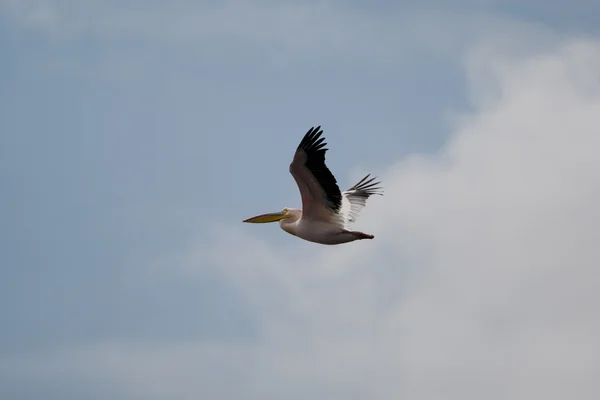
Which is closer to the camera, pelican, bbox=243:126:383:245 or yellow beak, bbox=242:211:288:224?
pelican, bbox=243:126:383:245

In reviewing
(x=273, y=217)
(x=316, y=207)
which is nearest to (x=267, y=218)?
(x=273, y=217)

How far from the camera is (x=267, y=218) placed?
21.9 metres

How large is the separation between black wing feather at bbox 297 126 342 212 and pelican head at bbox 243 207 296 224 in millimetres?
2434

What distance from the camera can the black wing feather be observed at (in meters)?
18.2

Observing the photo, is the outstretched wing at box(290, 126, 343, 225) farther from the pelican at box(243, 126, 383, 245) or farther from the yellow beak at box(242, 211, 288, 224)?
the yellow beak at box(242, 211, 288, 224)

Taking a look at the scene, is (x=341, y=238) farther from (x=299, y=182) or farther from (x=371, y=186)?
(x=371, y=186)

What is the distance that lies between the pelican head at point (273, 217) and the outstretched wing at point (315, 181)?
1338 millimetres

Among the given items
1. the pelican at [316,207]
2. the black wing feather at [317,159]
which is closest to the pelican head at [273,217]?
the pelican at [316,207]

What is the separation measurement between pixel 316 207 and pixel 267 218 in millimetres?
2573

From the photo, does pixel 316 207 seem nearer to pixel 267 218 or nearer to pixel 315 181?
pixel 315 181

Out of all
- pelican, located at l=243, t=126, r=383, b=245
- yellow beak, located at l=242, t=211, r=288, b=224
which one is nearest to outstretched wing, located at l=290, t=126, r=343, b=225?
pelican, located at l=243, t=126, r=383, b=245

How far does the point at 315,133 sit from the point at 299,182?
128 cm

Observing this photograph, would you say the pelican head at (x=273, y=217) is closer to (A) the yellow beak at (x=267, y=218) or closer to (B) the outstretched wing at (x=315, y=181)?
(A) the yellow beak at (x=267, y=218)

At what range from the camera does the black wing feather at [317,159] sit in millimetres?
18250
